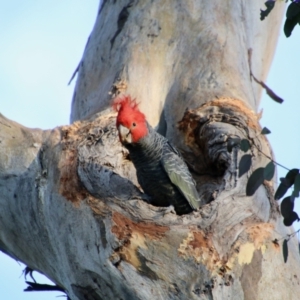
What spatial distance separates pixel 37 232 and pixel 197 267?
121 cm

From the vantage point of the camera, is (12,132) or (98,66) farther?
(98,66)

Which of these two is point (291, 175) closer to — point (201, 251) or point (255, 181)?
point (255, 181)

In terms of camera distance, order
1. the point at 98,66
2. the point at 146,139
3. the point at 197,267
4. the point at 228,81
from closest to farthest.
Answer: the point at 197,267, the point at 146,139, the point at 228,81, the point at 98,66

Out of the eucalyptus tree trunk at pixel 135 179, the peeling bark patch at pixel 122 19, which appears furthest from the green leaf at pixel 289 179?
the peeling bark patch at pixel 122 19

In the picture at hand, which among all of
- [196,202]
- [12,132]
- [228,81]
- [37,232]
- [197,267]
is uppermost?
[228,81]

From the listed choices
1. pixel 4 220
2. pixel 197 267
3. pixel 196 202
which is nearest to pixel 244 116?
pixel 196 202

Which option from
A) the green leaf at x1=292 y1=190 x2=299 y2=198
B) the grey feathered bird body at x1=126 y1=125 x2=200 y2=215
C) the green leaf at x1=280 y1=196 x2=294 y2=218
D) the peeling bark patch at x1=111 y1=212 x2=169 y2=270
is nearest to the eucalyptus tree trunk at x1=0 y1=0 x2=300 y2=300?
the peeling bark patch at x1=111 y1=212 x2=169 y2=270

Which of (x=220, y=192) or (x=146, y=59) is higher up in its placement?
(x=146, y=59)

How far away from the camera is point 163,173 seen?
484cm

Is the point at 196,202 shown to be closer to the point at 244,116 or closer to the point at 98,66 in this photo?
the point at 244,116

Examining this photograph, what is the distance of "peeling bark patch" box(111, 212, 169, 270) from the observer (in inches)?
152

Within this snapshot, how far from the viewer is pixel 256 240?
4.00 metres

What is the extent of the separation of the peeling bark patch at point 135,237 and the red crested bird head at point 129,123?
0.78 metres

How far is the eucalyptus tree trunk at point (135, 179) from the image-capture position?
3846 millimetres
